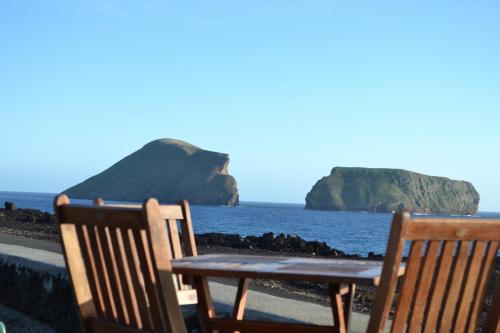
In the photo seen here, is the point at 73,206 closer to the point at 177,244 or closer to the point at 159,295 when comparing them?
the point at 159,295

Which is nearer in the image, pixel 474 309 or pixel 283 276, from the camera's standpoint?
pixel 474 309

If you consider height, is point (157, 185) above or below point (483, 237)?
below

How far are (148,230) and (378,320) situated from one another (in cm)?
84

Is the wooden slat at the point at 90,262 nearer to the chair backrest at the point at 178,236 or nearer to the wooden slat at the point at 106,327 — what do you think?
the wooden slat at the point at 106,327

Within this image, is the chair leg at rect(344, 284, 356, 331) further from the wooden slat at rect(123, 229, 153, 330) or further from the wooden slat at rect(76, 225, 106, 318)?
the wooden slat at rect(76, 225, 106, 318)

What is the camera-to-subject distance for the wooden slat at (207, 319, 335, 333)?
3383 millimetres

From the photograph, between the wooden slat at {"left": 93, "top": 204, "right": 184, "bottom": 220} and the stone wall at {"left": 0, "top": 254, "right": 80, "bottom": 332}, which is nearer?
the wooden slat at {"left": 93, "top": 204, "right": 184, "bottom": 220}

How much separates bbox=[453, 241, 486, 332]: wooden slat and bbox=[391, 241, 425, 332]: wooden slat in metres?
0.27

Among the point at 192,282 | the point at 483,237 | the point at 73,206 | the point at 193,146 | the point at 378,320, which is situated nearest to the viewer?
the point at 378,320

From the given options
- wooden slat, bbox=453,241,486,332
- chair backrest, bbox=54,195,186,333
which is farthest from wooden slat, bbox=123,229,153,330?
wooden slat, bbox=453,241,486,332

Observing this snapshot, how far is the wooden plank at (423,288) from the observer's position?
2586 mm

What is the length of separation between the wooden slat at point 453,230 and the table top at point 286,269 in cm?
37

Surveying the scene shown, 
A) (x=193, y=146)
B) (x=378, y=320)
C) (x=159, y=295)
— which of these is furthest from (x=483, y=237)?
(x=193, y=146)

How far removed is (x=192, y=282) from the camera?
373 cm
